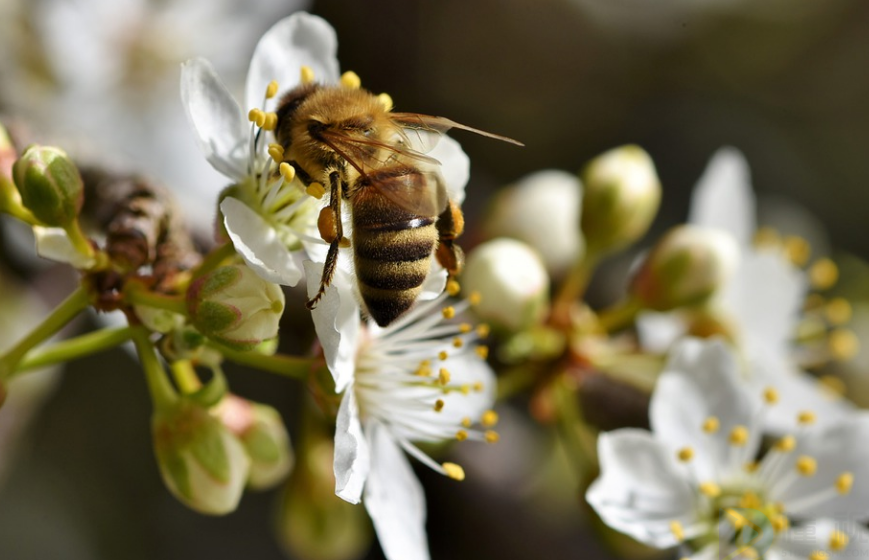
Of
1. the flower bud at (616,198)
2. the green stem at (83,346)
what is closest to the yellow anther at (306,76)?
the green stem at (83,346)

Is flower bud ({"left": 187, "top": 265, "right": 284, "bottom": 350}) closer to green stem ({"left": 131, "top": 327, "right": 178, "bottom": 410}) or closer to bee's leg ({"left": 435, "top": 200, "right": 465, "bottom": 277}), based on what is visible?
green stem ({"left": 131, "top": 327, "right": 178, "bottom": 410})

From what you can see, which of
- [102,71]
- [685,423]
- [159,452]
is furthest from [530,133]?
[159,452]

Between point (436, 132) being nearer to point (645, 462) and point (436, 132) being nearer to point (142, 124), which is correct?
point (645, 462)

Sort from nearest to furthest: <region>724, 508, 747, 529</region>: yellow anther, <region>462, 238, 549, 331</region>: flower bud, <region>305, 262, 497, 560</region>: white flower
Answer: <region>305, 262, 497, 560</region>: white flower → <region>724, 508, 747, 529</region>: yellow anther → <region>462, 238, 549, 331</region>: flower bud

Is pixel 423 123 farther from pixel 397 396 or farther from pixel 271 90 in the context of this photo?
pixel 397 396

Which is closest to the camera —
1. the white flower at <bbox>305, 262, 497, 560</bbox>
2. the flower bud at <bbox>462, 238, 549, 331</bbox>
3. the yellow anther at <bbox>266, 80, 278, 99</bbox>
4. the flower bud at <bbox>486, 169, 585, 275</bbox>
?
the white flower at <bbox>305, 262, 497, 560</bbox>

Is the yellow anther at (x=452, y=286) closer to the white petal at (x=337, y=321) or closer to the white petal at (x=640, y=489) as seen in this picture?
the white petal at (x=337, y=321)

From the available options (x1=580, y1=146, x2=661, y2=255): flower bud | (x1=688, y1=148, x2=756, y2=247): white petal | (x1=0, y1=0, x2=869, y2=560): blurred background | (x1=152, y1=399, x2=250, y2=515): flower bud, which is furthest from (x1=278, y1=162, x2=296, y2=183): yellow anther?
(x1=688, y1=148, x2=756, y2=247): white petal
